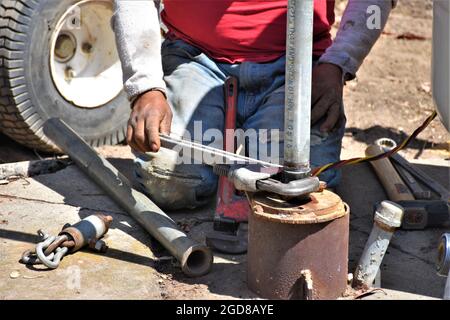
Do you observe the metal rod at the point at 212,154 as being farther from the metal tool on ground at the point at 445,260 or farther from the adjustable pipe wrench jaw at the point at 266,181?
the metal tool on ground at the point at 445,260

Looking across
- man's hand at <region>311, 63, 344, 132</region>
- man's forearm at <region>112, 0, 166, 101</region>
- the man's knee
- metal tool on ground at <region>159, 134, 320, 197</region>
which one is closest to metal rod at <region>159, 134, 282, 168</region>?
metal tool on ground at <region>159, 134, 320, 197</region>

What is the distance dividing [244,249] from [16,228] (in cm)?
84

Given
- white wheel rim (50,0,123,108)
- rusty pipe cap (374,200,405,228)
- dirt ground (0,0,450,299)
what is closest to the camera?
rusty pipe cap (374,200,405,228)

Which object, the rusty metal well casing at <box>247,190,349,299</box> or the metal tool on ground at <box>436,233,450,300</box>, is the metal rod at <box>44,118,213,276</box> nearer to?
the rusty metal well casing at <box>247,190,349,299</box>

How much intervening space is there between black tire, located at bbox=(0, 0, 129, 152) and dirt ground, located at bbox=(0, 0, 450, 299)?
8.4 inches

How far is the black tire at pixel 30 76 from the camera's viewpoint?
335 cm

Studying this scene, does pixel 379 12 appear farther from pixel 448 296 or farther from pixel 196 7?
pixel 448 296

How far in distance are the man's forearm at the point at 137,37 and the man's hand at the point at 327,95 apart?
62 cm

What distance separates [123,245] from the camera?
8.81ft

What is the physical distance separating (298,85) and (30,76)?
5.50 ft

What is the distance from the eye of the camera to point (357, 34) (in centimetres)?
312

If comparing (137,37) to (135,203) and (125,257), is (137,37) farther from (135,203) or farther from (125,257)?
(125,257)

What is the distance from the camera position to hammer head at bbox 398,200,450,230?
9.31 ft

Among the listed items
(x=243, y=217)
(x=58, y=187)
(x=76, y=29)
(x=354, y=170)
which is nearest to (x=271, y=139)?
(x=243, y=217)
